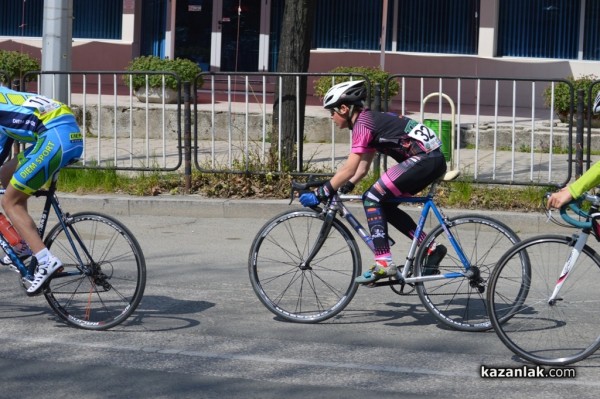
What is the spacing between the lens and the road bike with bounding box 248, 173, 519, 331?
23.9ft

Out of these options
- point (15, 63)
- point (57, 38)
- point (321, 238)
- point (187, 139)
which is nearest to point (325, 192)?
point (321, 238)

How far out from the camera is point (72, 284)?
7352mm

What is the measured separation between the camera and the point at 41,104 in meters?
7.00

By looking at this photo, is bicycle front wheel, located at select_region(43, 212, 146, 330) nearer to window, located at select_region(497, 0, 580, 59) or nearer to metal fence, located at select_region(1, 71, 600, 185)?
metal fence, located at select_region(1, 71, 600, 185)

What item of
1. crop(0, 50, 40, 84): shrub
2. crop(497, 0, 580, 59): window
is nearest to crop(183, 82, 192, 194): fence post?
crop(0, 50, 40, 84): shrub

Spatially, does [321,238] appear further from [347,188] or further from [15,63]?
[15,63]

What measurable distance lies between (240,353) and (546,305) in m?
1.90

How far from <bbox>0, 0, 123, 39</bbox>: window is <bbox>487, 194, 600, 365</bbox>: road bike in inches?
709

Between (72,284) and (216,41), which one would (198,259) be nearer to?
(72,284)

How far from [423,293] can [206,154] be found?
6.12 meters

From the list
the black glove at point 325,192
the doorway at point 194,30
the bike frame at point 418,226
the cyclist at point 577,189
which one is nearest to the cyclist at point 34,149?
the black glove at point 325,192

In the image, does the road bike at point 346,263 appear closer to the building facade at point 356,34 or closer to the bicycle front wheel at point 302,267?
the bicycle front wheel at point 302,267

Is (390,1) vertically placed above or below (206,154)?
above

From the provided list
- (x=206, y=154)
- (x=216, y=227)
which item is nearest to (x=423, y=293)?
(x=216, y=227)
